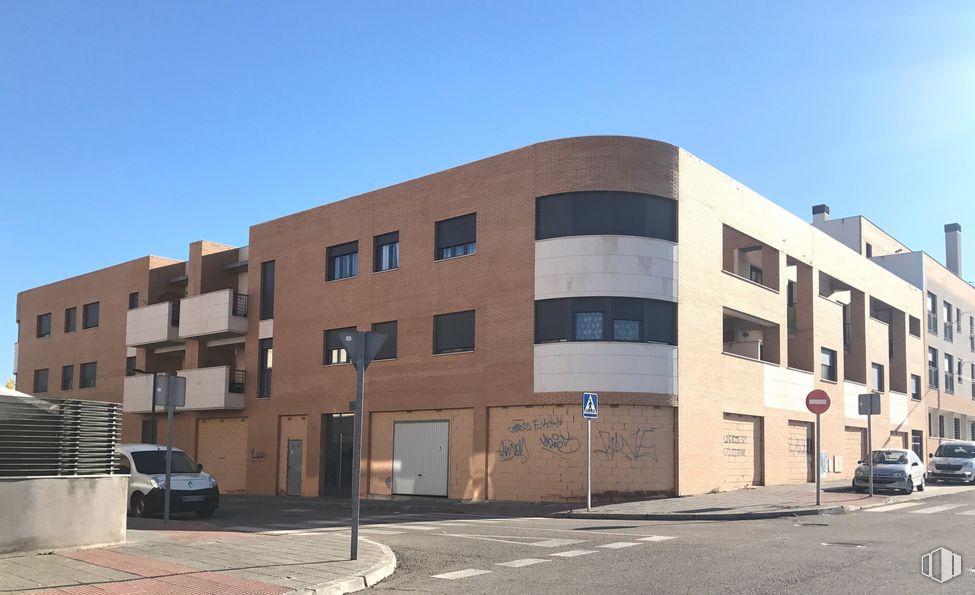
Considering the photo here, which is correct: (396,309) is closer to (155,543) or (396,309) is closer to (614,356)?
(614,356)

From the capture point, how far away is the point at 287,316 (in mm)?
32656

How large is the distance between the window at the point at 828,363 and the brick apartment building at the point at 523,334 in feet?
0.33

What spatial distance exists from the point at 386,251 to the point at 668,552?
751 inches

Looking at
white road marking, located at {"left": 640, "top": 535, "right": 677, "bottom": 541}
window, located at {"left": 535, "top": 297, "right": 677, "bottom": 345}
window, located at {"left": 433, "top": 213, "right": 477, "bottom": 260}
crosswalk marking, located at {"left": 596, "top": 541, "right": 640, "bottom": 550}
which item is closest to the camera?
crosswalk marking, located at {"left": 596, "top": 541, "right": 640, "bottom": 550}

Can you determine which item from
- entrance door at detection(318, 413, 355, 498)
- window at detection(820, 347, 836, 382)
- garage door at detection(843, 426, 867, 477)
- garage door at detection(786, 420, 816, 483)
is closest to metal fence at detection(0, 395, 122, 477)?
entrance door at detection(318, 413, 355, 498)

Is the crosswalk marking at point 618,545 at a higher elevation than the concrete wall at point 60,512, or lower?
lower

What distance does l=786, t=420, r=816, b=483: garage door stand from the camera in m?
31.6

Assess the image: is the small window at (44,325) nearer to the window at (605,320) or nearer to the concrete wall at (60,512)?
the window at (605,320)

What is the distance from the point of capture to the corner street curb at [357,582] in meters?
8.96

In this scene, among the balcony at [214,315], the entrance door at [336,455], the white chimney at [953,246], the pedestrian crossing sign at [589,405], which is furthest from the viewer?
the white chimney at [953,246]

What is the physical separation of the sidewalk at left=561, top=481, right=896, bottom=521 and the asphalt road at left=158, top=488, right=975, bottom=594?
104 cm

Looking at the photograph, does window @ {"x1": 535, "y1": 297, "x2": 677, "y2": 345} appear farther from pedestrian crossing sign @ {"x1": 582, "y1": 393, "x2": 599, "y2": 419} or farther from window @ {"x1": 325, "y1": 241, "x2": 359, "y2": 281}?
window @ {"x1": 325, "y1": 241, "x2": 359, "y2": 281}

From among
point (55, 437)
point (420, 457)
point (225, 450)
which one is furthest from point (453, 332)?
point (55, 437)

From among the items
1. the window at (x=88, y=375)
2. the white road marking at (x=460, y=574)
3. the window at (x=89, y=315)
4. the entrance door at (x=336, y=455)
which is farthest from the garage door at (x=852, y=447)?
the window at (x=89, y=315)
